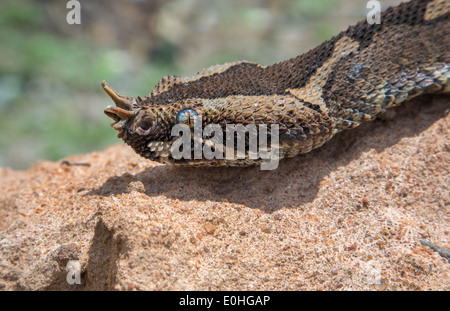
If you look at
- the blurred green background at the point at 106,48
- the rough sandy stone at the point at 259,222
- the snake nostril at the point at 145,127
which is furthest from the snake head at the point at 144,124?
the blurred green background at the point at 106,48

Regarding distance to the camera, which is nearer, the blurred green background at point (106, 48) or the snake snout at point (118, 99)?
the snake snout at point (118, 99)

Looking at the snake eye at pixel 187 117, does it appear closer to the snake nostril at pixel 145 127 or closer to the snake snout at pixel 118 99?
the snake nostril at pixel 145 127

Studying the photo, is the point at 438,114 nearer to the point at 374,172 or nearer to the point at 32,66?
the point at 374,172

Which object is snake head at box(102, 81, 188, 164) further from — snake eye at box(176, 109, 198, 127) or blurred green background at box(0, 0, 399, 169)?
blurred green background at box(0, 0, 399, 169)

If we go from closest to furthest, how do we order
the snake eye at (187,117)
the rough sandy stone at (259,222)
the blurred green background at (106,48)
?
1. the rough sandy stone at (259,222)
2. the snake eye at (187,117)
3. the blurred green background at (106,48)

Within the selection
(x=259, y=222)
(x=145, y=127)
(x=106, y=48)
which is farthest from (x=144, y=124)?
Result: (x=106, y=48)

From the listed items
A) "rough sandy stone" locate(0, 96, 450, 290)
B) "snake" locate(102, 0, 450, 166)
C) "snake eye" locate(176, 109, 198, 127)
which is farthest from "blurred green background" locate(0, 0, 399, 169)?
"snake eye" locate(176, 109, 198, 127)
